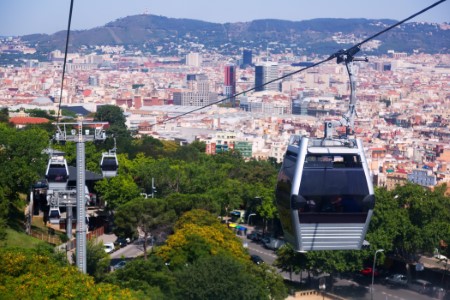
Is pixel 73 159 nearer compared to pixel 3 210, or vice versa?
pixel 3 210

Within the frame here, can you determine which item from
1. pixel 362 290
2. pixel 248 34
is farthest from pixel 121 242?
pixel 248 34

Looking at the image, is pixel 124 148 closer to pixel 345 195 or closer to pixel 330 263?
pixel 330 263

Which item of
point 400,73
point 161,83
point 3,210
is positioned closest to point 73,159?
point 3,210

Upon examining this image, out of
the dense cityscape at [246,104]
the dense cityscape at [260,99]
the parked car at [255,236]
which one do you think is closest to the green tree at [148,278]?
the dense cityscape at [246,104]

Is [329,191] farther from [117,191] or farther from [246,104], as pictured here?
[246,104]

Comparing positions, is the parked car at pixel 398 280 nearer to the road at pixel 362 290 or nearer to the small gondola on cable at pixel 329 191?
the road at pixel 362 290

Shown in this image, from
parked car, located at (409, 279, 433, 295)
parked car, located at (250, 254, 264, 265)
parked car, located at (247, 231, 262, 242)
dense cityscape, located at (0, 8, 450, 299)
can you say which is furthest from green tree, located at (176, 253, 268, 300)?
parked car, located at (247, 231, 262, 242)
